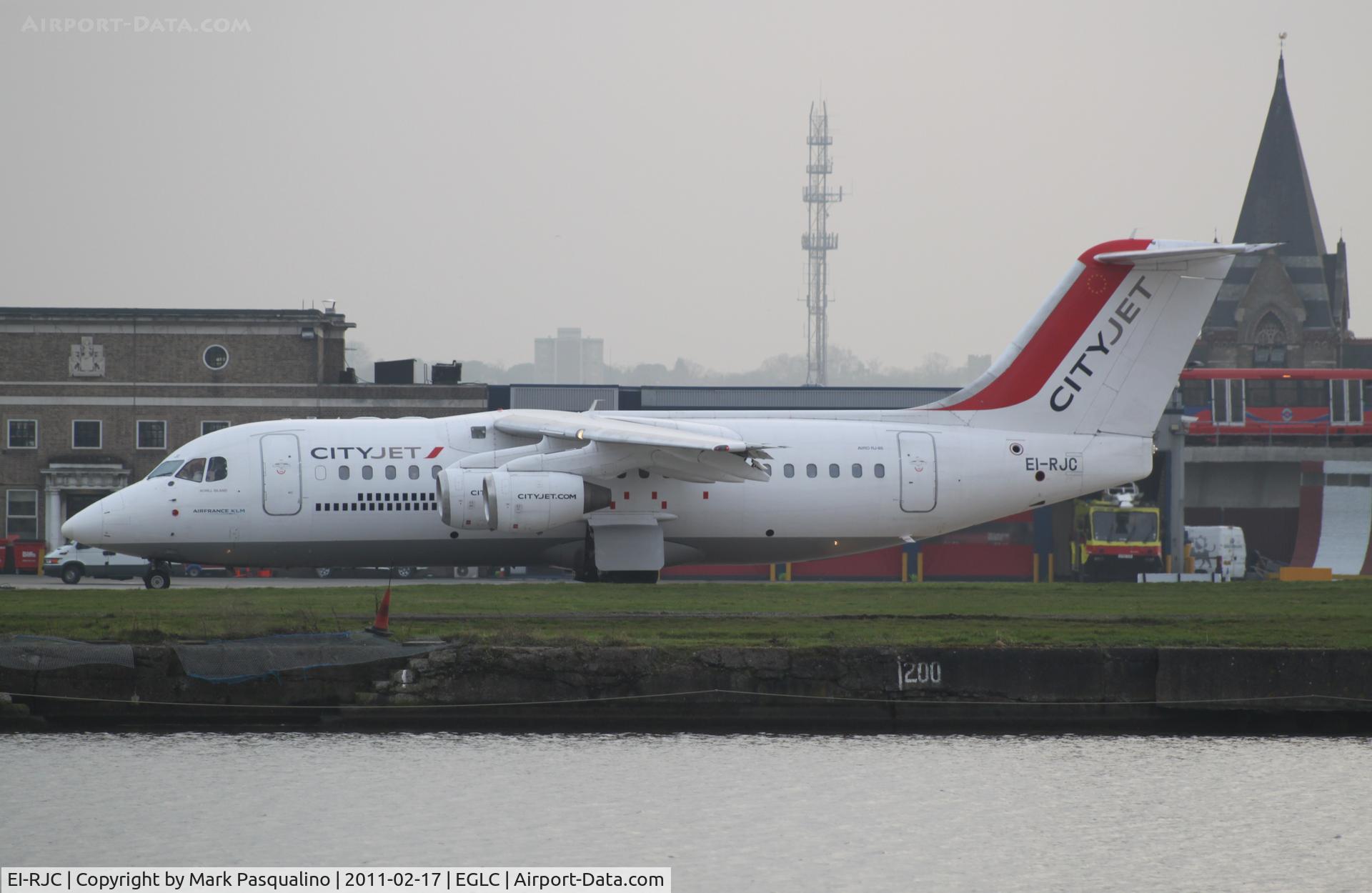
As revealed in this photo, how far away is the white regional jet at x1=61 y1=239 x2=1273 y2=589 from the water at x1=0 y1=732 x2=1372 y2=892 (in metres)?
10.1

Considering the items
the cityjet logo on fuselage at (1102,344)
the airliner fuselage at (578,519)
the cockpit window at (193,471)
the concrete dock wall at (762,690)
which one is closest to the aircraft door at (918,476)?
the airliner fuselage at (578,519)

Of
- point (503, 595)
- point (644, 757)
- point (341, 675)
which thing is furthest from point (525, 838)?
point (503, 595)

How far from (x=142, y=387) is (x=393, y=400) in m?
8.49

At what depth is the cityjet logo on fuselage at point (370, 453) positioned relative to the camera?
28.5m

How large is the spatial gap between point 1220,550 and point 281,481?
3964 centimetres

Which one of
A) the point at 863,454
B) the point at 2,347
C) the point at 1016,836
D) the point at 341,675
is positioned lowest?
the point at 1016,836

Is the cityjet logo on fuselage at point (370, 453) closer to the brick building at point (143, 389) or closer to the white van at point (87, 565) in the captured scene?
the white van at point (87, 565)

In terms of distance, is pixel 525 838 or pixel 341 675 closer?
pixel 525 838

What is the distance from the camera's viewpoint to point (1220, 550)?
189 feet

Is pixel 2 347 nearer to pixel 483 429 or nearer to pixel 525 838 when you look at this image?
pixel 483 429

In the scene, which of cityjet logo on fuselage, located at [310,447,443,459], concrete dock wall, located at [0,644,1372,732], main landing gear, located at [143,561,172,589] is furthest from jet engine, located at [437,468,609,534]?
concrete dock wall, located at [0,644,1372,732]

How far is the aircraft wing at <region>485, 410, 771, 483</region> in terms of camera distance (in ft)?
90.5

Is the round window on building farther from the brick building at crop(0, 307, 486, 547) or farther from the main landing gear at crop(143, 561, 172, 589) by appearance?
the main landing gear at crop(143, 561, 172, 589)

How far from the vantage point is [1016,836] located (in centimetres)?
1521
